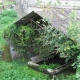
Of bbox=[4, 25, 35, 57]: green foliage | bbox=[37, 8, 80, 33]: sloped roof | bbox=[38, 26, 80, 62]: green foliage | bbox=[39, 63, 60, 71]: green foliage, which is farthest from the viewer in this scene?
bbox=[4, 25, 35, 57]: green foliage

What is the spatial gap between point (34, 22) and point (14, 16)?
706cm

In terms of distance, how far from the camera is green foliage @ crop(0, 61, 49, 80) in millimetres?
8852

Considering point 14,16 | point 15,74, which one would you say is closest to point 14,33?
point 15,74

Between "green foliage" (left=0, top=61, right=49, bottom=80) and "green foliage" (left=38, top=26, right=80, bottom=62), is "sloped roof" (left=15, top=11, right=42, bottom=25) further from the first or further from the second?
"green foliage" (left=0, top=61, right=49, bottom=80)

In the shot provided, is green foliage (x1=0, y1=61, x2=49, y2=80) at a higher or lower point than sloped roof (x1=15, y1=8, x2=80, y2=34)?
lower

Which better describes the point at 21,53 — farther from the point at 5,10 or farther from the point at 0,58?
the point at 5,10

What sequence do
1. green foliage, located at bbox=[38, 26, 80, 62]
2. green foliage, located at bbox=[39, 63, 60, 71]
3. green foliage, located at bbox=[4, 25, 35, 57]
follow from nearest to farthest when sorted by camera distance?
green foliage, located at bbox=[38, 26, 80, 62] < green foliage, located at bbox=[39, 63, 60, 71] < green foliage, located at bbox=[4, 25, 35, 57]

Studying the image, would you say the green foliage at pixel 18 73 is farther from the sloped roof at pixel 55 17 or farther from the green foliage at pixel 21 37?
the sloped roof at pixel 55 17

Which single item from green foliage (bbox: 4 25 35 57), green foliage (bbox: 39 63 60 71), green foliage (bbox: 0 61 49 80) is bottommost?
green foliage (bbox: 0 61 49 80)

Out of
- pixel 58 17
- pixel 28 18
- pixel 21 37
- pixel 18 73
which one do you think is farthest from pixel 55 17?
pixel 18 73

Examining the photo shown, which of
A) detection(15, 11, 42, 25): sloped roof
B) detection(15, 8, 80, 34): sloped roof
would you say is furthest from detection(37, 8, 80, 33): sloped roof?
detection(15, 11, 42, 25): sloped roof

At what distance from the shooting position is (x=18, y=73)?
9219 mm

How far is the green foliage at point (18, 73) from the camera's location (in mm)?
8852

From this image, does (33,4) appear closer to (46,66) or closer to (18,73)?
(46,66)
